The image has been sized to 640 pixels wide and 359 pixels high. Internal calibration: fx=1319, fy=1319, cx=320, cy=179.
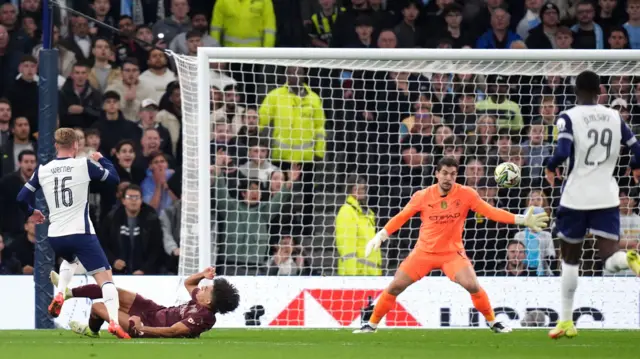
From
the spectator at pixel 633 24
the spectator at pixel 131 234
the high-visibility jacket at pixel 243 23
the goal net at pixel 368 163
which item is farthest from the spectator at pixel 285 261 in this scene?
the spectator at pixel 633 24

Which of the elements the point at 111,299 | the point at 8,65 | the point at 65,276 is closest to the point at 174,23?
the point at 8,65

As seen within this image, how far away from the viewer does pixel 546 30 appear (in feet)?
61.0

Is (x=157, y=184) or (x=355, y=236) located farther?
(x=157, y=184)

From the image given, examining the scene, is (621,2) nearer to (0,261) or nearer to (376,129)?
(376,129)

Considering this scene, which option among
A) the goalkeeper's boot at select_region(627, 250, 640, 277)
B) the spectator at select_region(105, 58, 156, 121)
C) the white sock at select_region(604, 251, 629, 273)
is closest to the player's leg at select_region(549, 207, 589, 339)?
the white sock at select_region(604, 251, 629, 273)

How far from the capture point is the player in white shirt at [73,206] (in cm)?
1153

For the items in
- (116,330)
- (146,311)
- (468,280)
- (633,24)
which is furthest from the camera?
(633,24)

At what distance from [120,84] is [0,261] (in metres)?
2.97

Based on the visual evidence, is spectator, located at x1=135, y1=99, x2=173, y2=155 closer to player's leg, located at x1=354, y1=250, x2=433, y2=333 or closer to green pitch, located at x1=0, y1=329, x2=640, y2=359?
green pitch, located at x1=0, y1=329, x2=640, y2=359

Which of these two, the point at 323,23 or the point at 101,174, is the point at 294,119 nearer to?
the point at 323,23

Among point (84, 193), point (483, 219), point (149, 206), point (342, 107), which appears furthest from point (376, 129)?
point (84, 193)

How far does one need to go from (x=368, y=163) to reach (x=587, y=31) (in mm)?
4368

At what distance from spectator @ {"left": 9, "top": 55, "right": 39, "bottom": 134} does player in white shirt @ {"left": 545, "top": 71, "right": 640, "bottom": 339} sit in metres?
8.39

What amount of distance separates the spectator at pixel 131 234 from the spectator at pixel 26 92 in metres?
2.20
